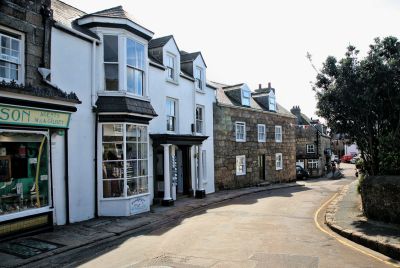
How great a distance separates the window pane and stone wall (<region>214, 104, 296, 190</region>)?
10.8m

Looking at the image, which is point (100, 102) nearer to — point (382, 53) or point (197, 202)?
point (197, 202)

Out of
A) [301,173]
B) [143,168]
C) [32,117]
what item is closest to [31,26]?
[32,117]

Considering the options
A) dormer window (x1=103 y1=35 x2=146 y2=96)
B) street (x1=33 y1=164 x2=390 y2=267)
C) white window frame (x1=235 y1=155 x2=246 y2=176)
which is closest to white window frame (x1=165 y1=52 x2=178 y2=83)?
dormer window (x1=103 y1=35 x2=146 y2=96)

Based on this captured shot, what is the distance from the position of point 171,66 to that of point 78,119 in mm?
8050

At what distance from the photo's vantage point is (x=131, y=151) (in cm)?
1492

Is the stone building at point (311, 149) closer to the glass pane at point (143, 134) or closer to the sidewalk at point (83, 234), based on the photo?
the sidewalk at point (83, 234)

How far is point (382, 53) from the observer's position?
48.3 feet

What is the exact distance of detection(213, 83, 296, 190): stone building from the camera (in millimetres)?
26141

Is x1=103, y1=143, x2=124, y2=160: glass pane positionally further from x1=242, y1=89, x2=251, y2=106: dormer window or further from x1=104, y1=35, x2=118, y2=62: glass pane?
x1=242, y1=89, x2=251, y2=106: dormer window

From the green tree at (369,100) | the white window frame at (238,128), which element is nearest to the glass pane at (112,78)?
the green tree at (369,100)

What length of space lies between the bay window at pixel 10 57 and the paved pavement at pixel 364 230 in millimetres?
10767

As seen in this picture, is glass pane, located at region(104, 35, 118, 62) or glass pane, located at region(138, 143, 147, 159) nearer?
glass pane, located at region(104, 35, 118, 62)

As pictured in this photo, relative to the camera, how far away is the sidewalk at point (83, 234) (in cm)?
910

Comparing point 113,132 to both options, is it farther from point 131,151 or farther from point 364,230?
point 364,230
